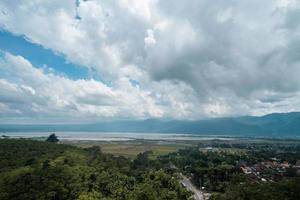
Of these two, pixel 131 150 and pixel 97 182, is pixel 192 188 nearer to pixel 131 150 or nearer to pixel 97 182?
pixel 97 182

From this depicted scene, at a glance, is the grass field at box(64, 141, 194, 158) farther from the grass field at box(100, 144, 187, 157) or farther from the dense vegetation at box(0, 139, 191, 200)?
the dense vegetation at box(0, 139, 191, 200)

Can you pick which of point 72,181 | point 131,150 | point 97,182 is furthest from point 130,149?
point 72,181

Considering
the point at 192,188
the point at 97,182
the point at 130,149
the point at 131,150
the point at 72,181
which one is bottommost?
the point at 192,188

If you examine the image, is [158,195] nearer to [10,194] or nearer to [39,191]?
[39,191]

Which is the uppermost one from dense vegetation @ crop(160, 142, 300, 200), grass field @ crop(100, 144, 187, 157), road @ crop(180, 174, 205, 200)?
grass field @ crop(100, 144, 187, 157)

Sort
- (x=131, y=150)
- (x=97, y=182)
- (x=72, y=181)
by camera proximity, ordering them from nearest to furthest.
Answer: (x=72, y=181), (x=97, y=182), (x=131, y=150)

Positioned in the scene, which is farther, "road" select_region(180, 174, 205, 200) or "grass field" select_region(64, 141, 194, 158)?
"grass field" select_region(64, 141, 194, 158)

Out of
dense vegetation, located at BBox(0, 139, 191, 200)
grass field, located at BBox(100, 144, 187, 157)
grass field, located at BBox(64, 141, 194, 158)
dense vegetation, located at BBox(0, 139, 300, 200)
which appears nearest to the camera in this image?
dense vegetation, located at BBox(0, 139, 300, 200)

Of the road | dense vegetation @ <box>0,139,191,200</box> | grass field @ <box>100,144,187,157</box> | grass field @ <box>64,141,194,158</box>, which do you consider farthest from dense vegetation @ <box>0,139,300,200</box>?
grass field @ <box>100,144,187,157</box>

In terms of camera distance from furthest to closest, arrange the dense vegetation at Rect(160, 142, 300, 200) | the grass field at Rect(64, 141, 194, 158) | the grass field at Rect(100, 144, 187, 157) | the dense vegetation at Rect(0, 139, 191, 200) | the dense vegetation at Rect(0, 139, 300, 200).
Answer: the grass field at Rect(64, 141, 194, 158), the grass field at Rect(100, 144, 187, 157), the dense vegetation at Rect(0, 139, 191, 200), the dense vegetation at Rect(0, 139, 300, 200), the dense vegetation at Rect(160, 142, 300, 200)
